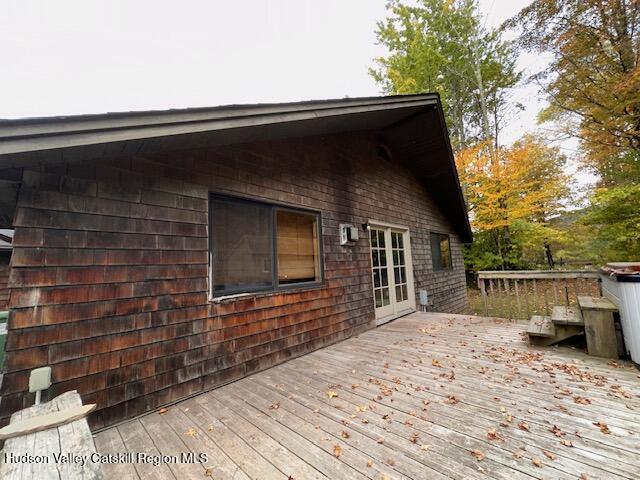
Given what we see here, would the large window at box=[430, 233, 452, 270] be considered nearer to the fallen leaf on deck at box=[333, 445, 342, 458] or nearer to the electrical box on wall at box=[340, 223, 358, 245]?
the electrical box on wall at box=[340, 223, 358, 245]

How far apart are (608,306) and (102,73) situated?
21.4m

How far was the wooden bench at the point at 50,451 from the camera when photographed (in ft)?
3.42


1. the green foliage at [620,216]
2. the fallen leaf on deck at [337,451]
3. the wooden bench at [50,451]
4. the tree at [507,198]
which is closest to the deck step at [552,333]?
the fallen leaf on deck at [337,451]

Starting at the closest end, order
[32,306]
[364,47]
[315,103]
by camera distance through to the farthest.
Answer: [32,306], [315,103], [364,47]

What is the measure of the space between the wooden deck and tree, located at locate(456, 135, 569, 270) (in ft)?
26.9

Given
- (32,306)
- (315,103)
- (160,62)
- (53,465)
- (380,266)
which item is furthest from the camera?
(160,62)

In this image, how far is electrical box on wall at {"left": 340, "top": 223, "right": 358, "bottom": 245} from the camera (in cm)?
434

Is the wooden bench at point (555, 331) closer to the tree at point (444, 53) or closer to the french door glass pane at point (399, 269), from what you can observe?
the french door glass pane at point (399, 269)

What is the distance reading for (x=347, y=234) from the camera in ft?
14.3

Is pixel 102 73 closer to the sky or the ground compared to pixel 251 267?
closer to the sky

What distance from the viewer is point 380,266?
5293 millimetres

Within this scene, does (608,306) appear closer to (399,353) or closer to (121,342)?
(399,353)

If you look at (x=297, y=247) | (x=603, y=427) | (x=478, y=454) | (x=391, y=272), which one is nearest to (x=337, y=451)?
(x=478, y=454)

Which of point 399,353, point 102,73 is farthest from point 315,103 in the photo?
point 102,73
